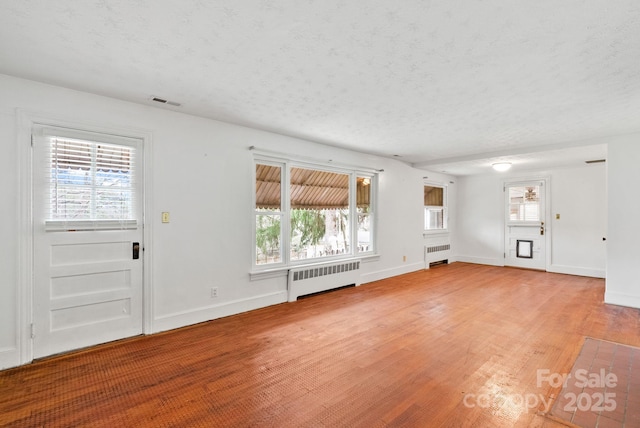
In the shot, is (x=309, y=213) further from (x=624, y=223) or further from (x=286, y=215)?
(x=624, y=223)

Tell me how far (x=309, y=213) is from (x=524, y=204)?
549 cm

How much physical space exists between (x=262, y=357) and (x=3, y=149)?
2.83 metres

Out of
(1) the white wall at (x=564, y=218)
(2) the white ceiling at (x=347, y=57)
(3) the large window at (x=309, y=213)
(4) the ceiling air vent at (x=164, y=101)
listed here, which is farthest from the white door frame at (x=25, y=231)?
(1) the white wall at (x=564, y=218)

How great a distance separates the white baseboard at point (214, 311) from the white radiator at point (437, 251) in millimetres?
4150

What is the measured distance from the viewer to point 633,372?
2.50m

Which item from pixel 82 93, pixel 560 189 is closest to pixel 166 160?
pixel 82 93

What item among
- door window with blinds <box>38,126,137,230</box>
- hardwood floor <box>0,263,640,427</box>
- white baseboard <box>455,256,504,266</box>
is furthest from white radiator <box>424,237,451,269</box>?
door window with blinds <box>38,126,137,230</box>

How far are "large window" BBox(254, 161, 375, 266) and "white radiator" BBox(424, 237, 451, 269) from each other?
6.88 ft

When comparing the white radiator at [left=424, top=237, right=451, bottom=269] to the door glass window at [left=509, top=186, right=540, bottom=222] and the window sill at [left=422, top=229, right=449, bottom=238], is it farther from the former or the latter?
the door glass window at [left=509, top=186, right=540, bottom=222]

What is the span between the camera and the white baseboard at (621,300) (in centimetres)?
422

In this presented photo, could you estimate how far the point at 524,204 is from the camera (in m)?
7.20

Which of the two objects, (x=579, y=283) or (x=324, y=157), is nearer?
(x=324, y=157)

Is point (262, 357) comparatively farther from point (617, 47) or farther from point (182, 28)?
point (617, 47)

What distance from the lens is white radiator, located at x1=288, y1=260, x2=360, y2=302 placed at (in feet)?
14.9
